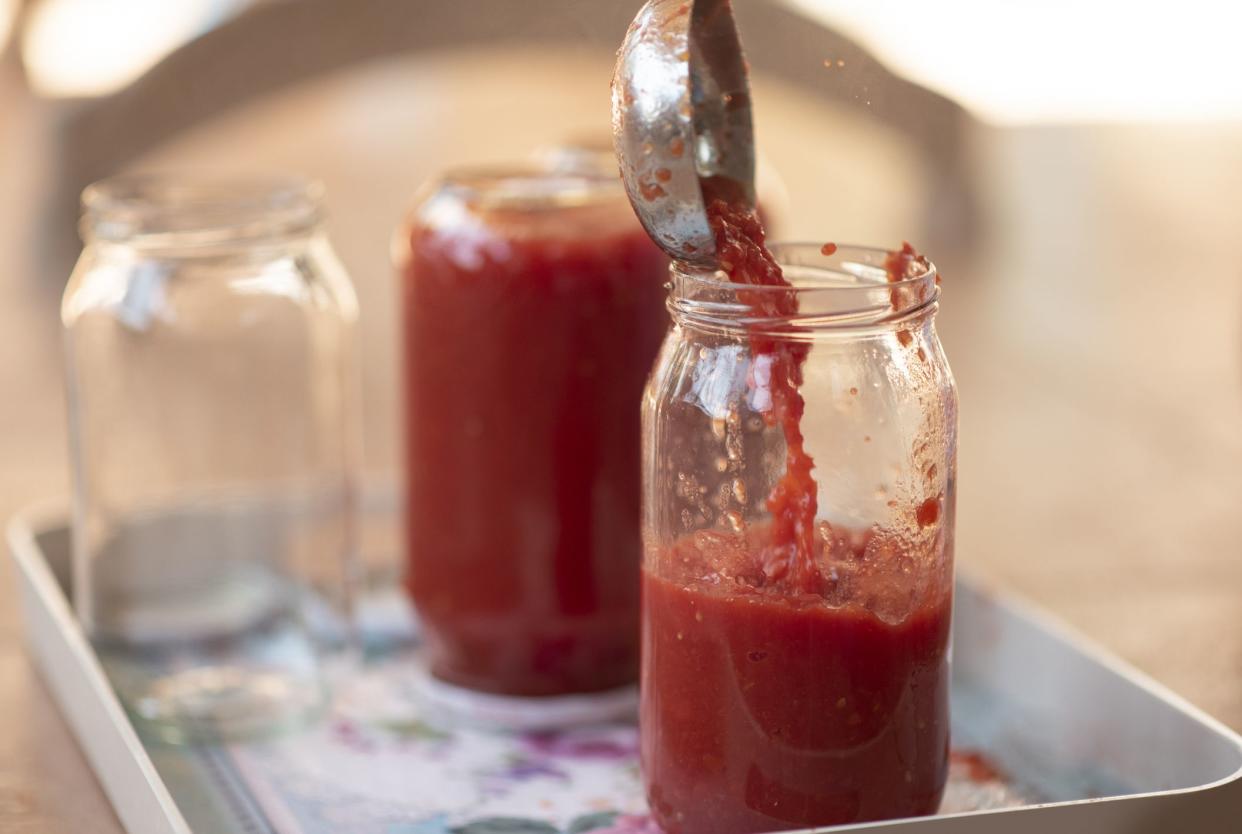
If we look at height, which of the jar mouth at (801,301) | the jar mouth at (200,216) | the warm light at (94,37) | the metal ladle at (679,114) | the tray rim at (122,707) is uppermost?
the warm light at (94,37)

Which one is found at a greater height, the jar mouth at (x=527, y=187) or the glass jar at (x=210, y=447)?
the jar mouth at (x=527, y=187)

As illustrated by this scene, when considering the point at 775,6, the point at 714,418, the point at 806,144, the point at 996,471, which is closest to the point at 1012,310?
the point at 996,471

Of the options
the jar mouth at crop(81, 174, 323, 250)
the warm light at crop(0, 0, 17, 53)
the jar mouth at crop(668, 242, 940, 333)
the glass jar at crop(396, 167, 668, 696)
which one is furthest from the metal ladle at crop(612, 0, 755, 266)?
the warm light at crop(0, 0, 17, 53)

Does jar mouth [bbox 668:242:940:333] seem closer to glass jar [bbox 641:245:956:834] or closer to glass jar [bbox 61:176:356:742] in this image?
glass jar [bbox 641:245:956:834]

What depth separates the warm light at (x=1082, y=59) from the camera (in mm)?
2795

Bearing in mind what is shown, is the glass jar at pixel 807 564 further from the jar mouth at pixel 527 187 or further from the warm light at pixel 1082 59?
the warm light at pixel 1082 59

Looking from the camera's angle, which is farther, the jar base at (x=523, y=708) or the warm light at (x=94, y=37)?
the warm light at (x=94, y=37)

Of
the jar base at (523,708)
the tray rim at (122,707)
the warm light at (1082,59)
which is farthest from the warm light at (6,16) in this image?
the jar base at (523,708)

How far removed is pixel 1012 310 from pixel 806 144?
58.1 inches

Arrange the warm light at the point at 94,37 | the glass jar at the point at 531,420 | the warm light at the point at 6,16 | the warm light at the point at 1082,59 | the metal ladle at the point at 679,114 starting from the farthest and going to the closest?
the warm light at the point at 6,16
the warm light at the point at 94,37
the warm light at the point at 1082,59
the glass jar at the point at 531,420
the metal ladle at the point at 679,114

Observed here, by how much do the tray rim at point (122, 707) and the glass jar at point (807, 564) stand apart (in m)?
0.05

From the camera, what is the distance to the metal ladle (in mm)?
571

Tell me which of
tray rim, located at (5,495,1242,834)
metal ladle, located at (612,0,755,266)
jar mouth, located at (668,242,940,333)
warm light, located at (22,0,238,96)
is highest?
warm light, located at (22,0,238,96)

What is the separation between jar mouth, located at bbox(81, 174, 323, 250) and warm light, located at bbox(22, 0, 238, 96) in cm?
191
